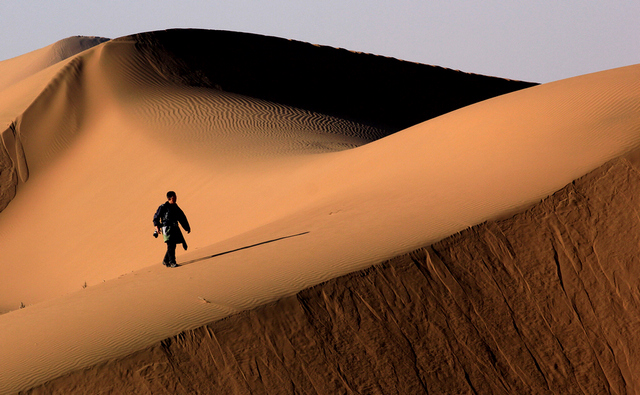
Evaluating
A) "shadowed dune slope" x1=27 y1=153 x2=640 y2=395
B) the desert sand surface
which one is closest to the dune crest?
the desert sand surface

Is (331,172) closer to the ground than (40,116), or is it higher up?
closer to the ground

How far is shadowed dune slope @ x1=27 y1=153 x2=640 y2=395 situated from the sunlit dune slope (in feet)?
18.5

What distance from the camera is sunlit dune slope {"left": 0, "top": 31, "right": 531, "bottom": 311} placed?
16328 millimetres

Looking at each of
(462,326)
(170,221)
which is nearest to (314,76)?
(170,221)

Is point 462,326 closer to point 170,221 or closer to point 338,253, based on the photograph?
point 338,253

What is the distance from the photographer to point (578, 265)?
25.6 ft

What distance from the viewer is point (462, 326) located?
7.18 m

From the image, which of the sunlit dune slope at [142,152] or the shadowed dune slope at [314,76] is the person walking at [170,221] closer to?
the sunlit dune slope at [142,152]

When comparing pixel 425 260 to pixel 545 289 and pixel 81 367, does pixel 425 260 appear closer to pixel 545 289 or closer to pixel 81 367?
pixel 545 289

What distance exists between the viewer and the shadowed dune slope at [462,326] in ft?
20.7

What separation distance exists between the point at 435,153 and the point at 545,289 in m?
5.02

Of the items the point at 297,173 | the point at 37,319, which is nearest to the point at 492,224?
the point at 37,319

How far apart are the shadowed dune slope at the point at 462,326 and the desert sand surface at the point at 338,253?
22 millimetres

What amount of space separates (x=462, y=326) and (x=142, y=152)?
16104 mm
